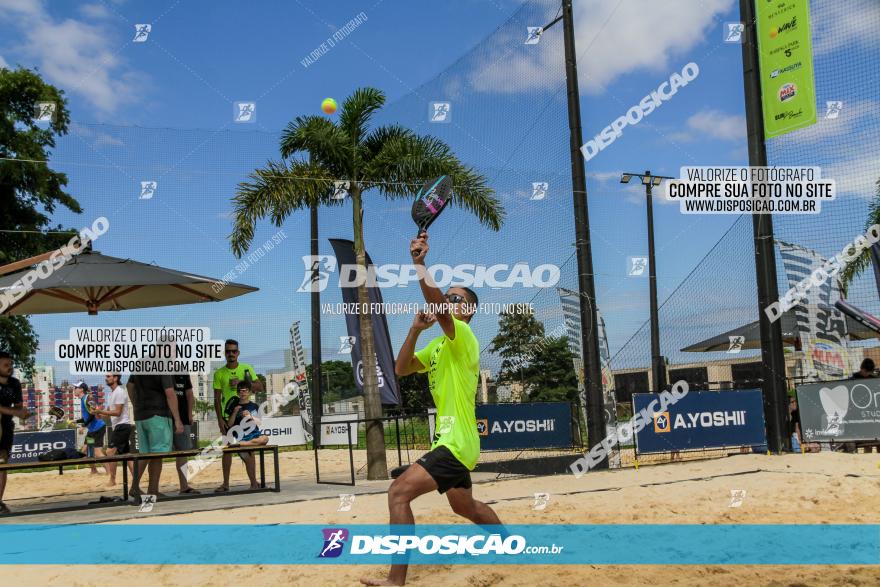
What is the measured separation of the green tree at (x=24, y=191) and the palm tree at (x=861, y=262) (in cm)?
1776

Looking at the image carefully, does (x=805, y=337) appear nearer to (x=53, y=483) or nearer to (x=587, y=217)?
(x=587, y=217)

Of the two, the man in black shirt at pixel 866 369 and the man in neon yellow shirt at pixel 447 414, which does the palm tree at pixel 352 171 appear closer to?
the man in black shirt at pixel 866 369

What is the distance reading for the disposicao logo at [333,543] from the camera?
16.9ft

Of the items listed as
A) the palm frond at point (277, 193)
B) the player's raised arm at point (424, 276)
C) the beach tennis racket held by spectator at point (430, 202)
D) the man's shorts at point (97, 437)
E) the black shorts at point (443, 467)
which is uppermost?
the palm frond at point (277, 193)

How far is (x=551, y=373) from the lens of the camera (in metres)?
12.9

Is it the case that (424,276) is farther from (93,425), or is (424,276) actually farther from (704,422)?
(93,425)

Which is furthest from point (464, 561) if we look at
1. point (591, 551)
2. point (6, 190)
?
point (6, 190)

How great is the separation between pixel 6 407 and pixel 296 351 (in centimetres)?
835

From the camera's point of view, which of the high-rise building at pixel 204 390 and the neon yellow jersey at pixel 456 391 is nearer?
the neon yellow jersey at pixel 456 391

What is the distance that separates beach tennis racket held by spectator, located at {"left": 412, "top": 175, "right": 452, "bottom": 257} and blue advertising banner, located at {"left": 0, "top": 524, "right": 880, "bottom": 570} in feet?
5.52

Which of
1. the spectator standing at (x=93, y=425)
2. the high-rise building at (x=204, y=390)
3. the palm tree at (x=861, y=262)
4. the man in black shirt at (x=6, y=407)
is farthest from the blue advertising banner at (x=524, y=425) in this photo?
the high-rise building at (x=204, y=390)

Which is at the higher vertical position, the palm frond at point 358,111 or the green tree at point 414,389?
the palm frond at point 358,111

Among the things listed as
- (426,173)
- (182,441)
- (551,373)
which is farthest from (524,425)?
(182,441)

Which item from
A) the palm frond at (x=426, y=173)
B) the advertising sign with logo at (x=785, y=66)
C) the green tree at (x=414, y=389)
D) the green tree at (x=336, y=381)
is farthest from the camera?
the green tree at (x=414, y=389)
